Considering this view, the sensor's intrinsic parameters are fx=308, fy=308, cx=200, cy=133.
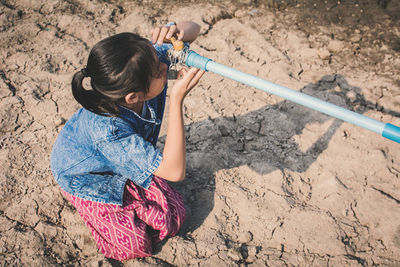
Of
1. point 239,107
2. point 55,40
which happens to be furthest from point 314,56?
point 55,40

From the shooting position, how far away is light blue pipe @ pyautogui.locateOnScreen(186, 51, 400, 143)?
1208mm

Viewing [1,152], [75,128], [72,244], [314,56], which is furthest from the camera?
[314,56]

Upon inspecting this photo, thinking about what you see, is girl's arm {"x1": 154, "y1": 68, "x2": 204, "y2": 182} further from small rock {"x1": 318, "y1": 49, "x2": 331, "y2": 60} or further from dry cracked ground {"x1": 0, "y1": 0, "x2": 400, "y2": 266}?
small rock {"x1": 318, "y1": 49, "x2": 331, "y2": 60}

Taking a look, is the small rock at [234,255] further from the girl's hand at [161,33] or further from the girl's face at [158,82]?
the girl's hand at [161,33]

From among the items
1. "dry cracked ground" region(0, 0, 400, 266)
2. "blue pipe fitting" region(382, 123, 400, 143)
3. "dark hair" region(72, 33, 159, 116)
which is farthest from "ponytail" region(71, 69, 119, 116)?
"blue pipe fitting" region(382, 123, 400, 143)

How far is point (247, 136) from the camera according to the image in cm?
224

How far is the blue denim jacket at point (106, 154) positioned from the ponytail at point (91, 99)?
1.5 inches

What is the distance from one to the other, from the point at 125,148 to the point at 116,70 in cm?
35

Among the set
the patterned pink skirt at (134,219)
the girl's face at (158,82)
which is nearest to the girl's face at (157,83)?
the girl's face at (158,82)

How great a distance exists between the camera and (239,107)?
7.84ft

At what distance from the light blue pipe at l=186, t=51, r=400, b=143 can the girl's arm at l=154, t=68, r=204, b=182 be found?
0.08m

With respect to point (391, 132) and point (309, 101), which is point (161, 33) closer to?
point (309, 101)

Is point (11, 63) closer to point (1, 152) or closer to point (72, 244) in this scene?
point (1, 152)

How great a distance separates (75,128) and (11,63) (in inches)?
55.5
